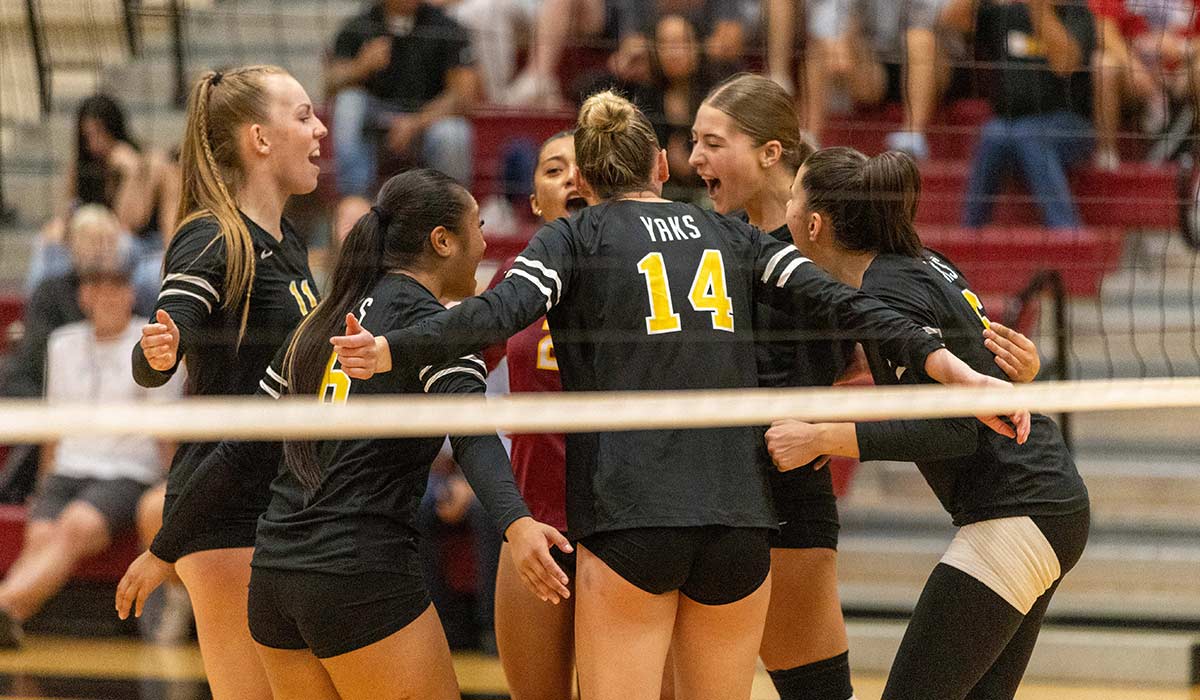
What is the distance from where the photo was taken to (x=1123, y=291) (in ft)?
21.5

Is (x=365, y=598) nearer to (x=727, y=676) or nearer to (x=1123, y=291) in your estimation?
(x=727, y=676)

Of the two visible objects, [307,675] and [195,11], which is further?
[195,11]

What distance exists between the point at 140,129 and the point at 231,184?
4.36 metres

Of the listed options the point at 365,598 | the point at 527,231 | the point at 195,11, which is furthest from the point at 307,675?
the point at 195,11

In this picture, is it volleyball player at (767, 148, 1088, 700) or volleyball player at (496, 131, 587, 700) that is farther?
volleyball player at (496, 131, 587, 700)

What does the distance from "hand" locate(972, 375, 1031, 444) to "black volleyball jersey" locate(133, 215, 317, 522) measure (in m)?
1.42

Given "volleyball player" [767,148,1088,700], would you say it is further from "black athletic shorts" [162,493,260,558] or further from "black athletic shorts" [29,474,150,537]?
"black athletic shorts" [29,474,150,537]

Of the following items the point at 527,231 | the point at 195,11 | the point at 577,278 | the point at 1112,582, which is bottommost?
the point at 1112,582

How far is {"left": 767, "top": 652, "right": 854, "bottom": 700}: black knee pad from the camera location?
3348mm

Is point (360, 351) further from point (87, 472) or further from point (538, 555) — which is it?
point (87, 472)

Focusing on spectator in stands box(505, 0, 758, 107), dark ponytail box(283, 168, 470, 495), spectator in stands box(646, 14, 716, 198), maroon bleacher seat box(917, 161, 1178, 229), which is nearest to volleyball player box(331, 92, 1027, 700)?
dark ponytail box(283, 168, 470, 495)

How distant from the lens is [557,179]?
352 cm

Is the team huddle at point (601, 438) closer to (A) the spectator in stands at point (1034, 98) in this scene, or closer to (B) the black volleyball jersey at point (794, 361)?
(B) the black volleyball jersey at point (794, 361)

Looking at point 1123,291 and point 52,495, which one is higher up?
point 1123,291
